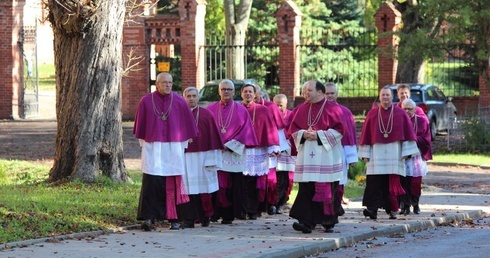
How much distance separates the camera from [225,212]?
49.9ft

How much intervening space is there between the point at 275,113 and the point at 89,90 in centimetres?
283

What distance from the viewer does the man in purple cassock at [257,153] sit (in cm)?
1584

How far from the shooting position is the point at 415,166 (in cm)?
1684

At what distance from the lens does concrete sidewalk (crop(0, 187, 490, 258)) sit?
38.8 ft

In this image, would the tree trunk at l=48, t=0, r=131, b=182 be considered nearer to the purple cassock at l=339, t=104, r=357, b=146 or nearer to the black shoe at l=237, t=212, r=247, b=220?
the black shoe at l=237, t=212, r=247, b=220

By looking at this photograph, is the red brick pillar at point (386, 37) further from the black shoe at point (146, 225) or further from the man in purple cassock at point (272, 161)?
the black shoe at point (146, 225)

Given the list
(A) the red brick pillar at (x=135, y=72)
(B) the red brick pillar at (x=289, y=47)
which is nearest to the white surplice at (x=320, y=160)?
(B) the red brick pillar at (x=289, y=47)

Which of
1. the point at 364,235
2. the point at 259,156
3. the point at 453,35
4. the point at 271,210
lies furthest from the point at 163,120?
the point at 453,35

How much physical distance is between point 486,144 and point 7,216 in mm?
17999

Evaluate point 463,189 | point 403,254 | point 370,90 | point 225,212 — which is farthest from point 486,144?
point 403,254

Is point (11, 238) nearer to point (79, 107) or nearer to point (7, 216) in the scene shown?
point (7, 216)

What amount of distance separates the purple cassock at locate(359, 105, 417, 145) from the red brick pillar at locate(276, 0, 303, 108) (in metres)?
22.3

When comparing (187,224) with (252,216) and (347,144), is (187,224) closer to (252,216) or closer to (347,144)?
(252,216)

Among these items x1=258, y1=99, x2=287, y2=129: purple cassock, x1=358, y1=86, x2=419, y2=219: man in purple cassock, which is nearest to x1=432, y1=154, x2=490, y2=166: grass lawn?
x1=358, y1=86, x2=419, y2=219: man in purple cassock
